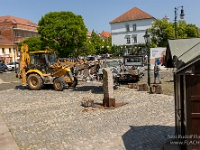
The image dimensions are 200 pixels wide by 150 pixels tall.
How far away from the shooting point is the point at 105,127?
8.19 meters

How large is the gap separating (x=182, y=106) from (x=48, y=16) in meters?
39.7

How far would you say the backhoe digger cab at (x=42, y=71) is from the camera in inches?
663

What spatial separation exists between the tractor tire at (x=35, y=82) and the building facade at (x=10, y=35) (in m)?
37.0

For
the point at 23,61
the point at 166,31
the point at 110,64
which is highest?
the point at 166,31

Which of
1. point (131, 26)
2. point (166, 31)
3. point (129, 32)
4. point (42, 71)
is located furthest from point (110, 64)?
point (131, 26)

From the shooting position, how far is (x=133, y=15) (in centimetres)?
6356

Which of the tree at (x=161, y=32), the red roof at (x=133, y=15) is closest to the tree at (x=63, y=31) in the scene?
the tree at (x=161, y=32)

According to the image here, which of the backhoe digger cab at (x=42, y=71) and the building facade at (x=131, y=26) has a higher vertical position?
the building facade at (x=131, y=26)

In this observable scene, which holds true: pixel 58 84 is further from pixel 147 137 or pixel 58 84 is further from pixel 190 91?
pixel 190 91

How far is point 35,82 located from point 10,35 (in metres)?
48.7

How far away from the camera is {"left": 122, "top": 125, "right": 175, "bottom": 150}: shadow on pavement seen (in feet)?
21.2

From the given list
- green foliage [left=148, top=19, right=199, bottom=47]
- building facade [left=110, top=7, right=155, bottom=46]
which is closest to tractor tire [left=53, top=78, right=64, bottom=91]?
green foliage [left=148, top=19, right=199, bottom=47]

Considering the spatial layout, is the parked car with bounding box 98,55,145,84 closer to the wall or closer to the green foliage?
the green foliage

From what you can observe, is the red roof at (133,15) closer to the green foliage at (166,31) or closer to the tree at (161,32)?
the green foliage at (166,31)
